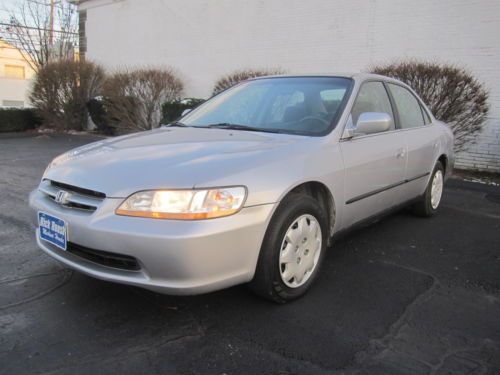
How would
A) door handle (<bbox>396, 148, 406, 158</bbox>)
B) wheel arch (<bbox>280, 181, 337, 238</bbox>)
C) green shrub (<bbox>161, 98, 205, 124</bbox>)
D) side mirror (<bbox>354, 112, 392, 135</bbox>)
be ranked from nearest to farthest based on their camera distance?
wheel arch (<bbox>280, 181, 337, 238</bbox>) → side mirror (<bbox>354, 112, 392, 135</bbox>) → door handle (<bbox>396, 148, 406, 158</bbox>) → green shrub (<bbox>161, 98, 205, 124</bbox>)

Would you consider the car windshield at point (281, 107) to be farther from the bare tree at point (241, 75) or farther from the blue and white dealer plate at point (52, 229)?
the bare tree at point (241, 75)

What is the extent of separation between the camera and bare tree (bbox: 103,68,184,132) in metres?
13.1

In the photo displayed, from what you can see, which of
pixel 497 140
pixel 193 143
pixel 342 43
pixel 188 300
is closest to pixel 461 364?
pixel 188 300

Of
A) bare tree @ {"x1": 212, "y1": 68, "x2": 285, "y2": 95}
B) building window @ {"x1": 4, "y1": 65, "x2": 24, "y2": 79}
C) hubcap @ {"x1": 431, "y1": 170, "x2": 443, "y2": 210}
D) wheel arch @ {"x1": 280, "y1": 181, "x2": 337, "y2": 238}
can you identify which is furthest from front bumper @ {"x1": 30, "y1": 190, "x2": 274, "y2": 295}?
building window @ {"x1": 4, "y1": 65, "x2": 24, "y2": 79}

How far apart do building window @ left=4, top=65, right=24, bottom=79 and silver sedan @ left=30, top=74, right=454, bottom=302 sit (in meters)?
40.7

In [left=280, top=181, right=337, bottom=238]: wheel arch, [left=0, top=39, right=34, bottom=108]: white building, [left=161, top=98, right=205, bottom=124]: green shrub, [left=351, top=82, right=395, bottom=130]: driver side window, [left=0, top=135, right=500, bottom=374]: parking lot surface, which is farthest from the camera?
[left=0, top=39, right=34, bottom=108]: white building

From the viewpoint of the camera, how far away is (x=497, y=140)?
28.8 feet

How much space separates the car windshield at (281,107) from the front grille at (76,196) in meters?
1.39

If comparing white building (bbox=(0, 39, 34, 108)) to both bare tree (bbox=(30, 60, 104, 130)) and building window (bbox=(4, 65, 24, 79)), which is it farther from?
bare tree (bbox=(30, 60, 104, 130))

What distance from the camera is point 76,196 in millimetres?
2842

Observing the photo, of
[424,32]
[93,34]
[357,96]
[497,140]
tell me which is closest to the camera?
[357,96]

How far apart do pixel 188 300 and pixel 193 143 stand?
41.6 inches

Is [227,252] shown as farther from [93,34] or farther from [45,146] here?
[93,34]

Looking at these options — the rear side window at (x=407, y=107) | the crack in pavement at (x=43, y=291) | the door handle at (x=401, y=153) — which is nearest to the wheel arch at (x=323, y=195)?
the door handle at (x=401, y=153)
